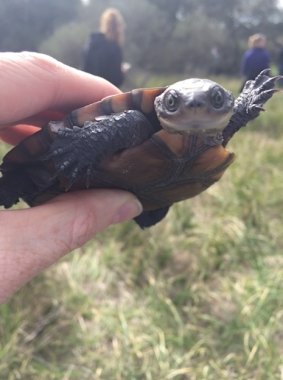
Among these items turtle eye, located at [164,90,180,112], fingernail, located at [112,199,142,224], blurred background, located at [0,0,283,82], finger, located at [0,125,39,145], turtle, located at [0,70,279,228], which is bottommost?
blurred background, located at [0,0,283,82]

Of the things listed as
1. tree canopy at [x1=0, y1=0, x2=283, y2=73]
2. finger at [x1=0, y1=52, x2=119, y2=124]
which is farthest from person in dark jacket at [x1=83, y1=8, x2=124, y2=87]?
tree canopy at [x1=0, y1=0, x2=283, y2=73]

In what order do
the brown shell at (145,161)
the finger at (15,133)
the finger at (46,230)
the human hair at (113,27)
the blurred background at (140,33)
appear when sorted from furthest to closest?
the blurred background at (140,33) → the human hair at (113,27) → the finger at (15,133) → the brown shell at (145,161) → the finger at (46,230)

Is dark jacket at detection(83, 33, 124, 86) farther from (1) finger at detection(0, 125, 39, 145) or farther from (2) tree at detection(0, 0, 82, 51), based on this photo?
(2) tree at detection(0, 0, 82, 51)

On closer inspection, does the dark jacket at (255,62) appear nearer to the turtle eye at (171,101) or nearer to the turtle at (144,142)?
the turtle at (144,142)

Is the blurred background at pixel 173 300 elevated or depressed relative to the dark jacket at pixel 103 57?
depressed

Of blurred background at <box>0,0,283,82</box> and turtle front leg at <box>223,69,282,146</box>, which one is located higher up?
turtle front leg at <box>223,69,282,146</box>

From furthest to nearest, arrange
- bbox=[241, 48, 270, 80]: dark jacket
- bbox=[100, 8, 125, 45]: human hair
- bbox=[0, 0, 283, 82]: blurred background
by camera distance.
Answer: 1. bbox=[0, 0, 283, 82]: blurred background
2. bbox=[241, 48, 270, 80]: dark jacket
3. bbox=[100, 8, 125, 45]: human hair

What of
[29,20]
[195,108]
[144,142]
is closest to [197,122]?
[195,108]

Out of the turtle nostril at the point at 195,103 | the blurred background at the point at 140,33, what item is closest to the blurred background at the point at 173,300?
the turtle nostril at the point at 195,103

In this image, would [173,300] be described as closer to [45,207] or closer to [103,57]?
[45,207]
